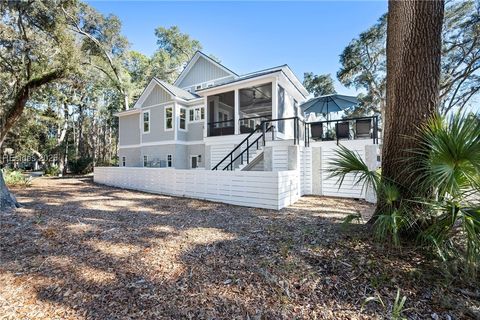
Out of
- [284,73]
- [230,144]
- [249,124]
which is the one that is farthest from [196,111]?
[284,73]

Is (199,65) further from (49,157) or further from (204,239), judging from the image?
(49,157)

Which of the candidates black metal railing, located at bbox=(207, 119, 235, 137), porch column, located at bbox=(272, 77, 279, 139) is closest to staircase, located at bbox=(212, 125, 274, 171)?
porch column, located at bbox=(272, 77, 279, 139)

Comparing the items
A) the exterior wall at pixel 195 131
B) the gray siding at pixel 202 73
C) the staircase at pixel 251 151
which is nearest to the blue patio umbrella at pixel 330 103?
the staircase at pixel 251 151

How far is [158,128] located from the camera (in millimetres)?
16344

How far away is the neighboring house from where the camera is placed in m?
12.2

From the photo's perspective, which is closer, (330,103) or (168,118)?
(330,103)

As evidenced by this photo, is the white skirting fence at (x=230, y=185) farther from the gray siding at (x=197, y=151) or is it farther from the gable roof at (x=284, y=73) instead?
the gable roof at (x=284, y=73)

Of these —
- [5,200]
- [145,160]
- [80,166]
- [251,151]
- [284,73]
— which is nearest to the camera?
[5,200]

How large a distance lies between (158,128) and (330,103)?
11.5 meters

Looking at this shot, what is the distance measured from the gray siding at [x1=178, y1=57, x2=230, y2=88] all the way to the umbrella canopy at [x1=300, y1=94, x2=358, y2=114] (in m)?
7.51

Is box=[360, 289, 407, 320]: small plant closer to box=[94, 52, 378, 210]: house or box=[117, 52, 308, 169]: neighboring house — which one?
box=[94, 52, 378, 210]: house

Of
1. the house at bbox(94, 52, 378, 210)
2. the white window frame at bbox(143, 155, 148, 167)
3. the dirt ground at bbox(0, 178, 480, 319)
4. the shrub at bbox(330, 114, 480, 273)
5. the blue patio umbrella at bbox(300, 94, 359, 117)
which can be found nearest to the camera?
the dirt ground at bbox(0, 178, 480, 319)

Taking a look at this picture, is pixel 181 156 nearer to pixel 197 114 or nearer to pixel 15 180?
pixel 197 114

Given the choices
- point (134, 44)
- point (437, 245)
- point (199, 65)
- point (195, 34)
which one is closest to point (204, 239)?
point (437, 245)
